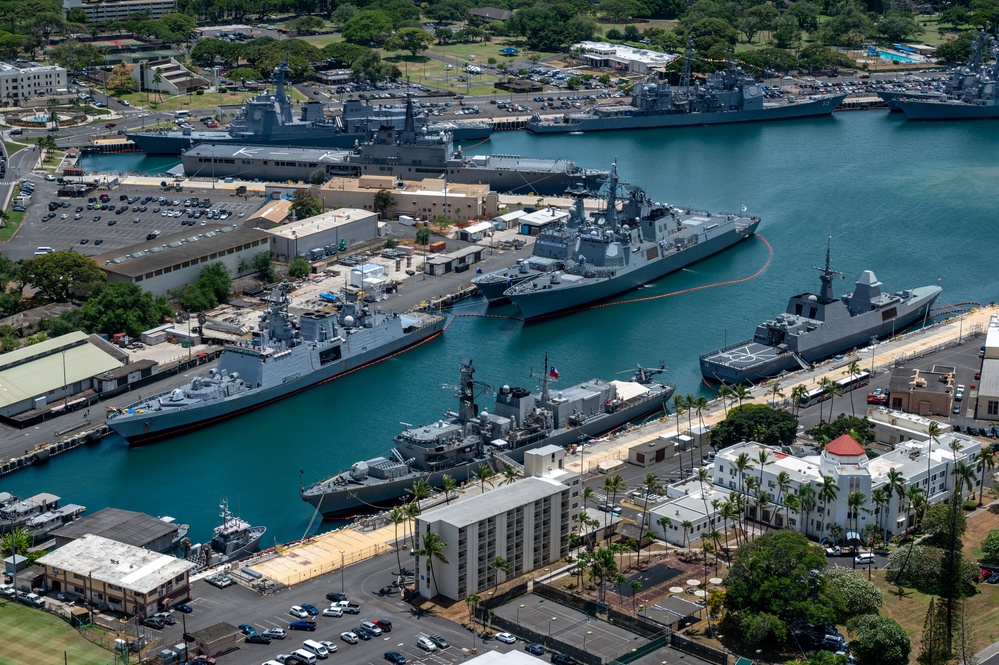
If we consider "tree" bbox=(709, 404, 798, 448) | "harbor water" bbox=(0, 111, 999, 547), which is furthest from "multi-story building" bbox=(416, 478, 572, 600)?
"tree" bbox=(709, 404, 798, 448)

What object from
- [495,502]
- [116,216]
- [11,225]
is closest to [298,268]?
[116,216]

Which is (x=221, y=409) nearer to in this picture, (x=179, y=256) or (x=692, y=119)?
(x=179, y=256)

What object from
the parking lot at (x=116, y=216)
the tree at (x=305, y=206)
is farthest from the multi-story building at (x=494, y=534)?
the tree at (x=305, y=206)

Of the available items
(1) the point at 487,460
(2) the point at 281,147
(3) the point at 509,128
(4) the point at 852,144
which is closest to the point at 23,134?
(2) the point at 281,147

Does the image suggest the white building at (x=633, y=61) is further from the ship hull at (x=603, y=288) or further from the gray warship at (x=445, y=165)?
the ship hull at (x=603, y=288)

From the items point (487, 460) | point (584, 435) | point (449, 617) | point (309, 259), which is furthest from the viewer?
point (309, 259)

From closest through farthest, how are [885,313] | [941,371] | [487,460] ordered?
[487,460] < [941,371] < [885,313]

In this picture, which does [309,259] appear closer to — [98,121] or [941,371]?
[941,371]

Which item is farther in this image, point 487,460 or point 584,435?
point 584,435
